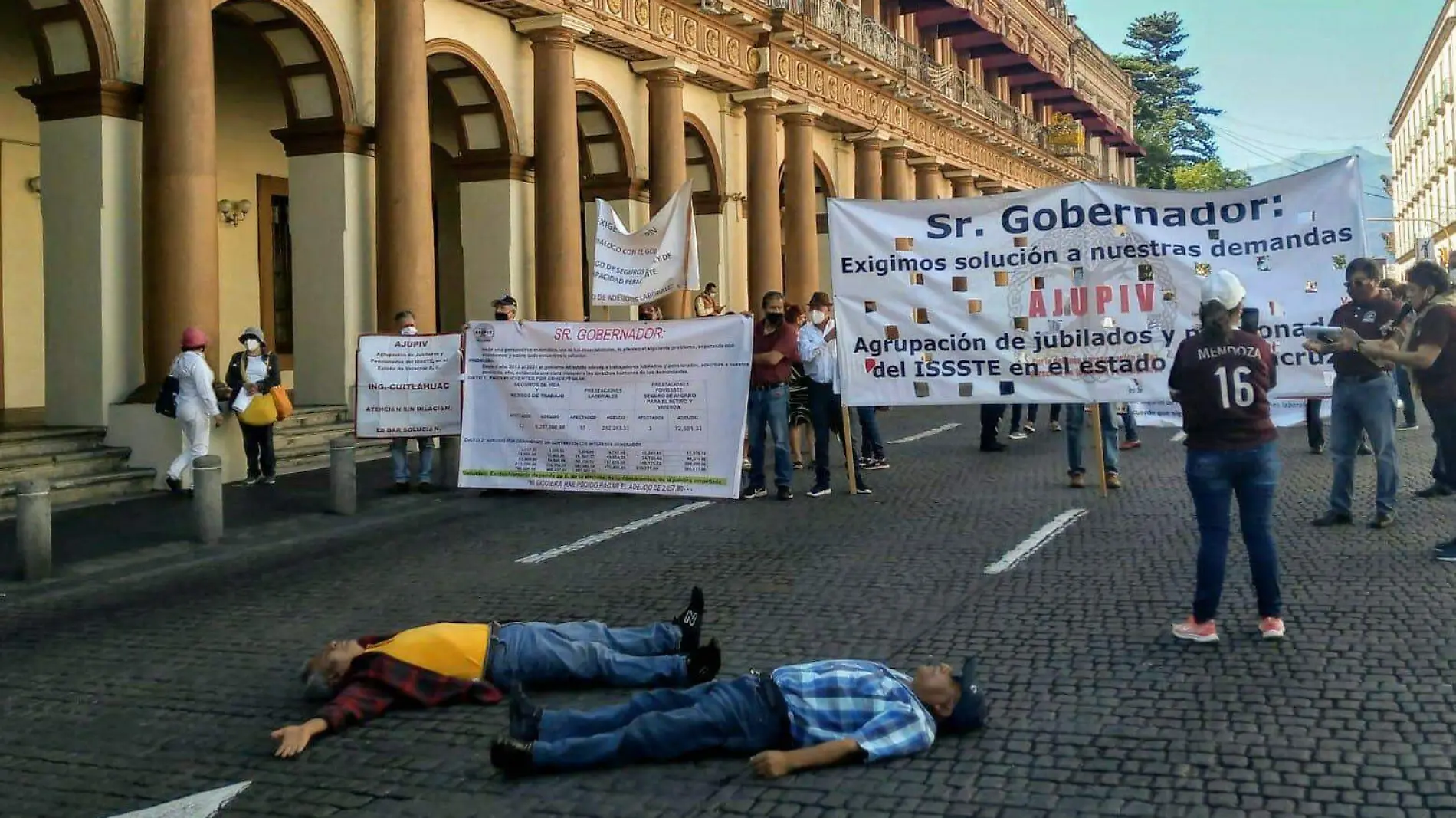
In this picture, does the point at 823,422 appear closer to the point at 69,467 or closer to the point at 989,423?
the point at 989,423

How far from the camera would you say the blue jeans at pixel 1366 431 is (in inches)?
342

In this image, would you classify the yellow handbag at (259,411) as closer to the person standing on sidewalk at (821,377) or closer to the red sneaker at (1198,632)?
the person standing on sidewalk at (821,377)

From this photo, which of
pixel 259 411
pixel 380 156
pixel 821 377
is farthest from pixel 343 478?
pixel 380 156

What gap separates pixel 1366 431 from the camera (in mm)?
8703

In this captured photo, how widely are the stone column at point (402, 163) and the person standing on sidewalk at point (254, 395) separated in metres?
2.91

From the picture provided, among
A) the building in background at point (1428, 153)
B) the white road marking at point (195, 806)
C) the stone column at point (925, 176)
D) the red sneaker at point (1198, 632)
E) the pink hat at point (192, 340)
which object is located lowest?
the white road marking at point (195, 806)

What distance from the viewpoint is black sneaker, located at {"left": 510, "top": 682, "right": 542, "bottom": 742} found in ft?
14.4

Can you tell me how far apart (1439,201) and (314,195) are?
6650cm

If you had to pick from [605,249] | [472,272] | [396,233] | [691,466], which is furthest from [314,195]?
[691,466]

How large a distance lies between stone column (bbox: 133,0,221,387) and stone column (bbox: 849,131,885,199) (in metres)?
19.0

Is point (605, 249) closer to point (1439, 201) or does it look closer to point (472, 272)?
point (472, 272)

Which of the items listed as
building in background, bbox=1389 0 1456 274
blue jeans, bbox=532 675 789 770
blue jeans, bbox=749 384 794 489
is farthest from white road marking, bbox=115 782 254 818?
building in background, bbox=1389 0 1456 274

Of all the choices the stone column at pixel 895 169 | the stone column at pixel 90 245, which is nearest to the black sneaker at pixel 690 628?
the stone column at pixel 90 245

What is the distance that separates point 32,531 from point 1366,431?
8.87 m
